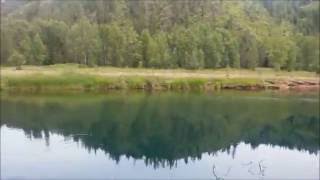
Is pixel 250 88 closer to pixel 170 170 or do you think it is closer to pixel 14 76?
pixel 14 76

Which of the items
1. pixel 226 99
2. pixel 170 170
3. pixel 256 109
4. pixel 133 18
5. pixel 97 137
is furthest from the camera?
pixel 133 18

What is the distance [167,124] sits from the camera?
61.5 m

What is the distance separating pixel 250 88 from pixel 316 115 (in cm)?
3682

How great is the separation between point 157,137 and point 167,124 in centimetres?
859

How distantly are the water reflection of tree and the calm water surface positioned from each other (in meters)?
0.10

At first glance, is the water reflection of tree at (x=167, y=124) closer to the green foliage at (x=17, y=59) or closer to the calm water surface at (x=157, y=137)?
the calm water surface at (x=157, y=137)

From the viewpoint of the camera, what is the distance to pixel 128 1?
186 meters

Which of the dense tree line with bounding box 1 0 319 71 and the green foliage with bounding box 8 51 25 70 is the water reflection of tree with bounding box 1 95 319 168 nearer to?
the dense tree line with bounding box 1 0 319 71

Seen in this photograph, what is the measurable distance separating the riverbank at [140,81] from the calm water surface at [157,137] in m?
8.54

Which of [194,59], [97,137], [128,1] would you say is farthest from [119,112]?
[128,1]

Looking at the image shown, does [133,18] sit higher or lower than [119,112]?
higher

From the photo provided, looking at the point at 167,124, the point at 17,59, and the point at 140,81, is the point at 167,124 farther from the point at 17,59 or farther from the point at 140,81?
the point at 17,59

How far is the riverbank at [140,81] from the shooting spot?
94.1m

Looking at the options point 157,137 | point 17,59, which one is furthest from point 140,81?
point 157,137
